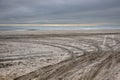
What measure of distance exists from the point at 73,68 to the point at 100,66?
1062 millimetres

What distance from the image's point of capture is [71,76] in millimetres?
4934

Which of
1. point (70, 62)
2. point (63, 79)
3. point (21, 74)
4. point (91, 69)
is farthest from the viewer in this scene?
point (70, 62)

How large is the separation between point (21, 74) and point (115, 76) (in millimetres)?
3018

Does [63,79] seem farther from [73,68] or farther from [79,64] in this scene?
[79,64]

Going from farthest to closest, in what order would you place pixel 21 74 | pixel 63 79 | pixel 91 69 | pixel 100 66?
pixel 100 66, pixel 91 69, pixel 21 74, pixel 63 79

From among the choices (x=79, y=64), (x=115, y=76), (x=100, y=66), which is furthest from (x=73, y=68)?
(x=115, y=76)

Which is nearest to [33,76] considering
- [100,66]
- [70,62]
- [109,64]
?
[70,62]

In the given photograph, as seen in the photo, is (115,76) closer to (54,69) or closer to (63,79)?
(63,79)

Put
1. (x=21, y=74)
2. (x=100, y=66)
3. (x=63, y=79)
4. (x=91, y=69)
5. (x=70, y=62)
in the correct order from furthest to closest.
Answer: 1. (x=70, y=62)
2. (x=100, y=66)
3. (x=91, y=69)
4. (x=21, y=74)
5. (x=63, y=79)

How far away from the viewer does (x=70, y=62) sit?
6.50 meters

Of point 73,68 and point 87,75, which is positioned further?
point 73,68

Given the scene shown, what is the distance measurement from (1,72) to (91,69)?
3.12 metres

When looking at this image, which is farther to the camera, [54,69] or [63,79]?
[54,69]

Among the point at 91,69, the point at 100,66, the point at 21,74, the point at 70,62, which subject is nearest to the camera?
the point at 21,74
